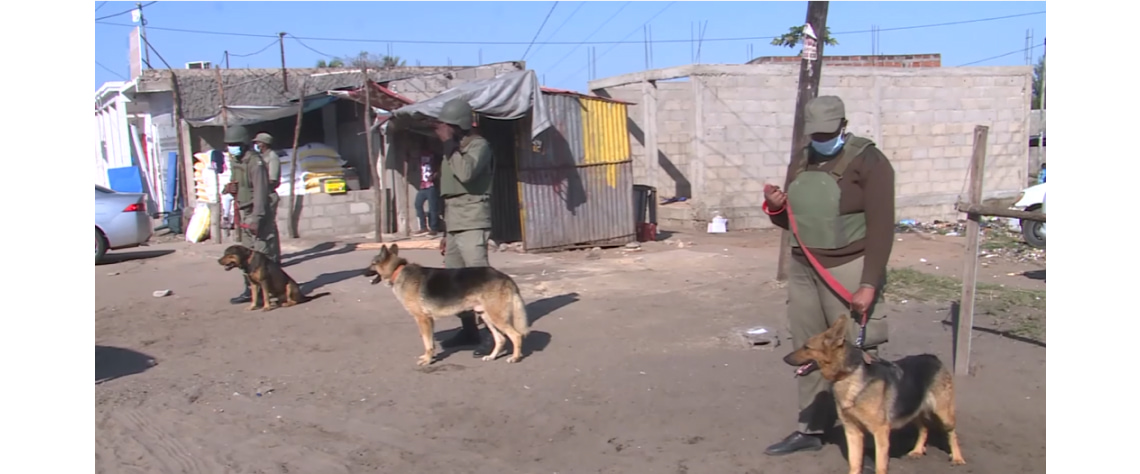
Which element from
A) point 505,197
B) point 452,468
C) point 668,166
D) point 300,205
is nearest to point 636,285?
point 505,197

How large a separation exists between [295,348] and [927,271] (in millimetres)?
7656

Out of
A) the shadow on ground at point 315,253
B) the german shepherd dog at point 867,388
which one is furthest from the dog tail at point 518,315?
the shadow on ground at point 315,253

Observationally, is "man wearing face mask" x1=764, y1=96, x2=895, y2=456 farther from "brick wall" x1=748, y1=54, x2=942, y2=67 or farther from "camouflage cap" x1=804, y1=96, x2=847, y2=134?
"brick wall" x1=748, y1=54, x2=942, y2=67

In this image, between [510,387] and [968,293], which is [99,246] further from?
[968,293]

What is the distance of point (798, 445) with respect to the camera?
175 inches

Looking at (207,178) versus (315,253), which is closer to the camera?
(315,253)

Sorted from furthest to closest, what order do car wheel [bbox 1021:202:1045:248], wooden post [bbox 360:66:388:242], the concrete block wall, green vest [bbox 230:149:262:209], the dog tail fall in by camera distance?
1. the concrete block wall
2. wooden post [bbox 360:66:388:242]
3. car wheel [bbox 1021:202:1045:248]
4. green vest [bbox 230:149:262:209]
5. the dog tail

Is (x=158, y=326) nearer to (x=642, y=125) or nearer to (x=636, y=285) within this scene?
(x=636, y=285)

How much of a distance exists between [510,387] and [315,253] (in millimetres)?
7564

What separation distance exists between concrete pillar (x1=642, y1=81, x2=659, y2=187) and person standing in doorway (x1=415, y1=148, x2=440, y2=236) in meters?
4.19

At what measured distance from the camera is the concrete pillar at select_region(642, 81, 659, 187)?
637 inches

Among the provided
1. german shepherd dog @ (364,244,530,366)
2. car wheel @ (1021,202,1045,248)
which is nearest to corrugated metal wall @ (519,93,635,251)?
car wheel @ (1021,202,1045,248)

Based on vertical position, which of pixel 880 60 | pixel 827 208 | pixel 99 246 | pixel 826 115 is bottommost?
pixel 99 246

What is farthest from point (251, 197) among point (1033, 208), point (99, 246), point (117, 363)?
point (1033, 208)
